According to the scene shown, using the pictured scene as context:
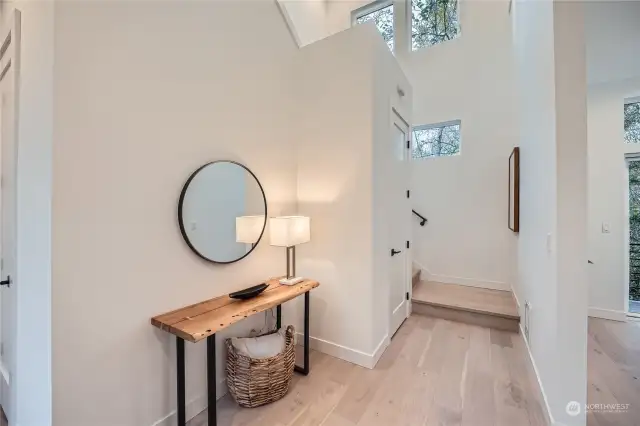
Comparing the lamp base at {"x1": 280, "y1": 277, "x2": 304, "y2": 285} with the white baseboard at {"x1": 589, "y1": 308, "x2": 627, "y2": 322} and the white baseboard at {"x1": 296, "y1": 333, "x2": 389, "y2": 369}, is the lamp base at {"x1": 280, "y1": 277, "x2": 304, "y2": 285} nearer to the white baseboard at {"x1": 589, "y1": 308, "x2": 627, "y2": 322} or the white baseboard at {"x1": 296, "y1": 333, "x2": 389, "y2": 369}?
the white baseboard at {"x1": 296, "y1": 333, "x2": 389, "y2": 369}

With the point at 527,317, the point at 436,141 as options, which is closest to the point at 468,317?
the point at 527,317

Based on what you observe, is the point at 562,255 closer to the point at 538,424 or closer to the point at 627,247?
the point at 538,424

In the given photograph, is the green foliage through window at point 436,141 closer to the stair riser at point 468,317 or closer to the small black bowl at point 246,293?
the stair riser at point 468,317

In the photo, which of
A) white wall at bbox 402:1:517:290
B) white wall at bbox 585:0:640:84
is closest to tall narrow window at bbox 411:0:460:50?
white wall at bbox 402:1:517:290

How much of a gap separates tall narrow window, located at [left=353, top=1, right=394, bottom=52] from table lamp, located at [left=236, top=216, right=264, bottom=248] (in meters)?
4.26

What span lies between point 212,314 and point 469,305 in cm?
297

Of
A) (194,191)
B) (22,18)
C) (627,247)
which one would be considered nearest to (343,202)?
(194,191)

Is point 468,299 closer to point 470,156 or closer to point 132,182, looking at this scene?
point 470,156

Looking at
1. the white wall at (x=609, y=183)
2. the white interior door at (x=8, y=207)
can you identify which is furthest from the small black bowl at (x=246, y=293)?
the white wall at (x=609, y=183)

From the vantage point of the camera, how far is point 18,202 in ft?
4.58

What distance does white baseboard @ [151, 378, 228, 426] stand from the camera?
1640mm

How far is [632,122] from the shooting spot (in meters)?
3.18

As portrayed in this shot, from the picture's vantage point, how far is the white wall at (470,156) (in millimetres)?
3867

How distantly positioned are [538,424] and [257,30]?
3.42m
